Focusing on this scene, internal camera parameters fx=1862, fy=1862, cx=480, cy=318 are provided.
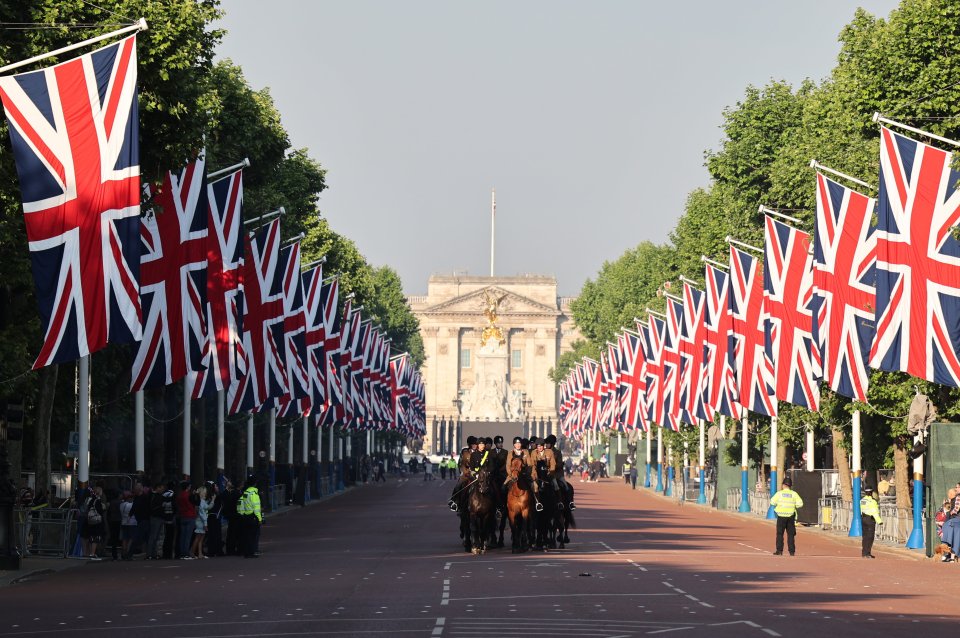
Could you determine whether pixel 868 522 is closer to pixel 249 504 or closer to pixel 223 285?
pixel 249 504

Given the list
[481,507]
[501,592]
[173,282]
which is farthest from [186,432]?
[501,592]

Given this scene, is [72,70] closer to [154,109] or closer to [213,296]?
[154,109]

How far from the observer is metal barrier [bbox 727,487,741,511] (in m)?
70.1

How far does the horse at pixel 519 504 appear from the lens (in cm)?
3756

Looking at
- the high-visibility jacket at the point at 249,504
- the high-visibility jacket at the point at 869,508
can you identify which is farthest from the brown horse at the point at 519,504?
the high-visibility jacket at the point at 869,508

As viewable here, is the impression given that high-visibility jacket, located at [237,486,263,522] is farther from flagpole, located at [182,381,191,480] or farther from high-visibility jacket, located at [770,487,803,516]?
high-visibility jacket, located at [770,487,803,516]

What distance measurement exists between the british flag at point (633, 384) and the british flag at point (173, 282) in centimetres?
4380

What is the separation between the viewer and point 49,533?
1501 inches

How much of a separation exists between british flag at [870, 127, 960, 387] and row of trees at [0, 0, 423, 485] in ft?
44.0

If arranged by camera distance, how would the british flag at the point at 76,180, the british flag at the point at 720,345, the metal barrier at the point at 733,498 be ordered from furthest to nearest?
the metal barrier at the point at 733,498, the british flag at the point at 720,345, the british flag at the point at 76,180

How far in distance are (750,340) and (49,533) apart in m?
22.0

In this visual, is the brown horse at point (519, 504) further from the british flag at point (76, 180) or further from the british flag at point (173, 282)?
the british flag at point (76, 180)

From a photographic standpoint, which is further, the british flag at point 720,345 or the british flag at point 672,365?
the british flag at point 672,365

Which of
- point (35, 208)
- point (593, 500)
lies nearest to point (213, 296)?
point (35, 208)
